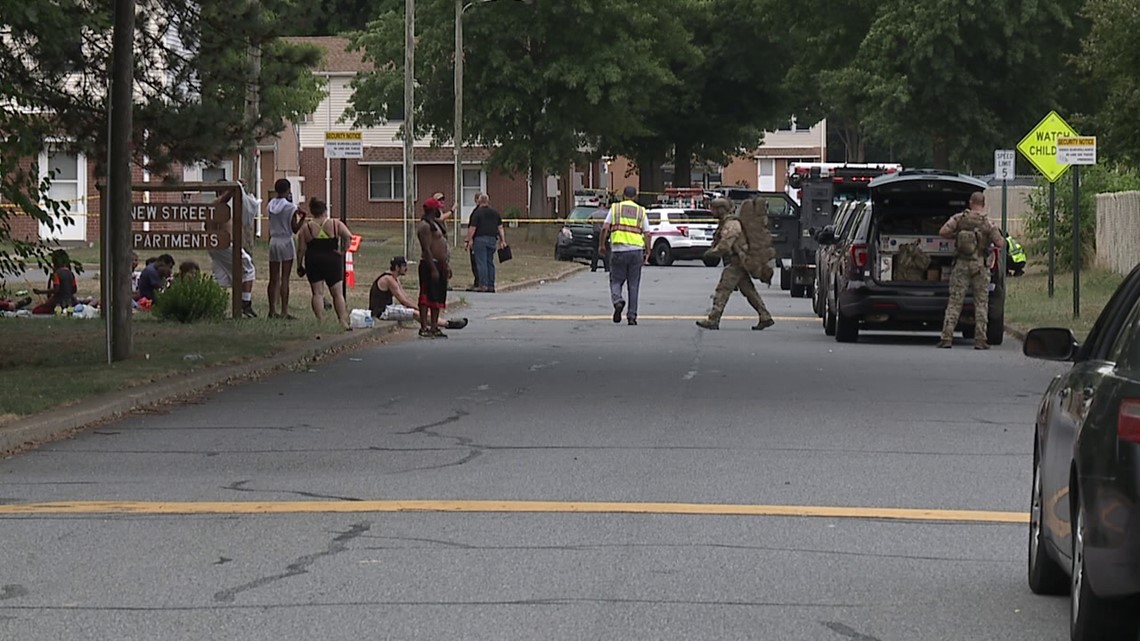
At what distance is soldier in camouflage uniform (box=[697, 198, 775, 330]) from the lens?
24.1 metres

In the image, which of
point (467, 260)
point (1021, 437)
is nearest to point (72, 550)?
point (1021, 437)

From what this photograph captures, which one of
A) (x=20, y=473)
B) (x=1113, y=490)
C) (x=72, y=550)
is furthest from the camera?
(x=20, y=473)

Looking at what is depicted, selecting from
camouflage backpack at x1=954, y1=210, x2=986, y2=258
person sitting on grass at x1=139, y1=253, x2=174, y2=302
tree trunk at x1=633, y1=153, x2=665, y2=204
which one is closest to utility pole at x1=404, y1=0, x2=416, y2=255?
person sitting on grass at x1=139, y1=253, x2=174, y2=302

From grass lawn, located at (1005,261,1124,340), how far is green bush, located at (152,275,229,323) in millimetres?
10080

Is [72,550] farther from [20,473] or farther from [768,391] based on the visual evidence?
[768,391]

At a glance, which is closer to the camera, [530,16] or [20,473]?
[20,473]

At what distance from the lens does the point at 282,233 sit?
23.8 metres

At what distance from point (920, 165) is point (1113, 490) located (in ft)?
314

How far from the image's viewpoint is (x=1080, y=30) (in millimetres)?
53938

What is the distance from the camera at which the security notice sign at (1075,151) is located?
2489 cm

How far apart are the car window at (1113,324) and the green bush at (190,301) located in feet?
55.1

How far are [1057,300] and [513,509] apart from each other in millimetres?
20835

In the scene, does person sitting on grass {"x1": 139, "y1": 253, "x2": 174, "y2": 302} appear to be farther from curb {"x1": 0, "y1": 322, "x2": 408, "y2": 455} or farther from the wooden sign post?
curb {"x1": 0, "y1": 322, "x2": 408, "y2": 455}

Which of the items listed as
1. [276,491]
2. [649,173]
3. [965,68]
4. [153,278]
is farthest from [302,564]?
[649,173]
